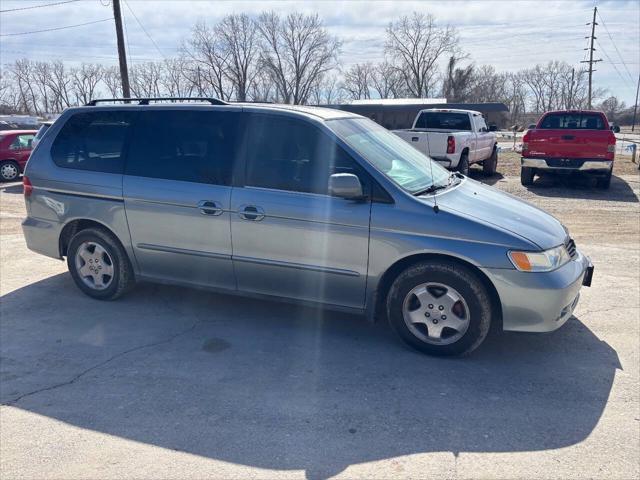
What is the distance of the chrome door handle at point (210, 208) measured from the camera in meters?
4.31

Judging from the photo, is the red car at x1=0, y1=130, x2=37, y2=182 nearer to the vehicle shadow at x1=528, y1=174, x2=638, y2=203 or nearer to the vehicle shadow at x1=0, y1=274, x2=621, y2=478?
the vehicle shadow at x1=0, y1=274, x2=621, y2=478

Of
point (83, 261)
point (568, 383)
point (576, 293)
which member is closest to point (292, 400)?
point (568, 383)

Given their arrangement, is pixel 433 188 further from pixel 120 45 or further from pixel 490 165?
pixel 120 45

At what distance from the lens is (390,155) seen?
4.41 metres

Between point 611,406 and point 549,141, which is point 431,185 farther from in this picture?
point 549,141

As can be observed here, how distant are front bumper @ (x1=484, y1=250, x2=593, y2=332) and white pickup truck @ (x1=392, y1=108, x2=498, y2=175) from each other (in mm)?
8051

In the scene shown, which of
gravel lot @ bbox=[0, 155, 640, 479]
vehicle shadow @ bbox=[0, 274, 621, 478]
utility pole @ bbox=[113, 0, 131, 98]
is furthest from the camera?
utility pole @ bbox=[113, 0, 131, 98]

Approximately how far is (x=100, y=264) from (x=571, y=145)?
11.0 metres

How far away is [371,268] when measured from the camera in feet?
12.9

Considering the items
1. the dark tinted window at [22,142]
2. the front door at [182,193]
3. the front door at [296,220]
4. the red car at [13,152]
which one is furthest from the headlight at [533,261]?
the dark tinted window at [22,142]

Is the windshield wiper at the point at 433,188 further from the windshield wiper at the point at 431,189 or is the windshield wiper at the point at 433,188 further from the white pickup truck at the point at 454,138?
the white pickup truck at the point at 454,138

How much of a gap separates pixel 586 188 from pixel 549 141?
Result: 165 cm

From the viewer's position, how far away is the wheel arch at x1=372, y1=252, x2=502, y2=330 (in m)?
3.73

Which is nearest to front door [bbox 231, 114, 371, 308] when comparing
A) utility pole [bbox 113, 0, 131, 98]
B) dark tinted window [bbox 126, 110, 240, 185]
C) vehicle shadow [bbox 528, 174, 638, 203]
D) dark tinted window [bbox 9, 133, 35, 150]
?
dark tinted window [bbox 126, 110, 240, 185]
